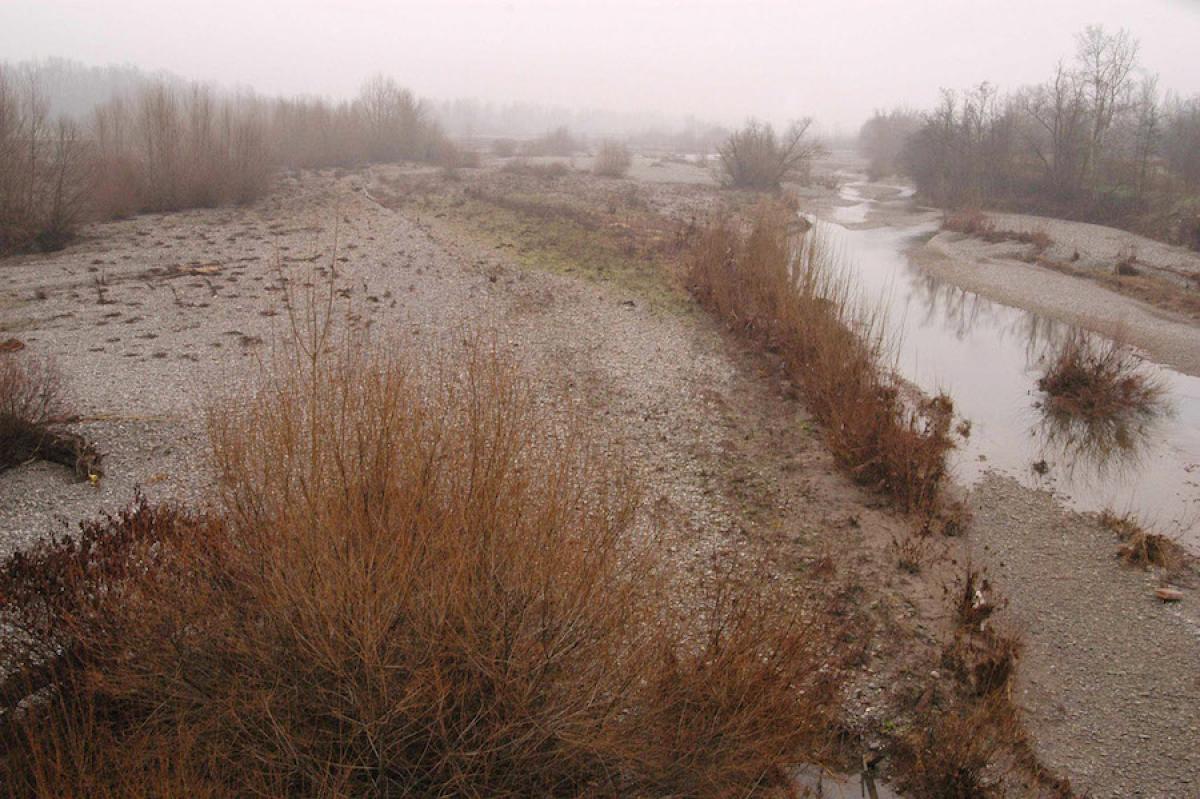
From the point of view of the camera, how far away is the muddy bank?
1342 cm

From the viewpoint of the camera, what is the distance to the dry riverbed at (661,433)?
17.5 feet

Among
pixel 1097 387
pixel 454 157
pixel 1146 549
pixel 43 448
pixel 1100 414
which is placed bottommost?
pixel 1146 549

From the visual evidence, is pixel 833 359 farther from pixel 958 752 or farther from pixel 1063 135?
pixel 1063 135

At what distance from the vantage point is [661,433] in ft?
30.0

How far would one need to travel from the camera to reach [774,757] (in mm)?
3838

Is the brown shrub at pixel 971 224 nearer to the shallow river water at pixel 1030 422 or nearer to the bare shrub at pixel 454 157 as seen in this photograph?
the shallow river water at pixel 1030 422

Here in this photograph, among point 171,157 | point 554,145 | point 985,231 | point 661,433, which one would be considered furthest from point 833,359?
point 554,145

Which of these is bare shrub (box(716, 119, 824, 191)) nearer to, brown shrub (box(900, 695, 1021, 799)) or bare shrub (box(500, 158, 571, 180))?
bare shrub (box(500, 158, 571, 180))

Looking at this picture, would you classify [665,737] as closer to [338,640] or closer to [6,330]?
[338,640]

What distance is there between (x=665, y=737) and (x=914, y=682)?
2.52m

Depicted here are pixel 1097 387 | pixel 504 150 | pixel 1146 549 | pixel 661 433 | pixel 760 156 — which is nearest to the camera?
pixel 1146 549

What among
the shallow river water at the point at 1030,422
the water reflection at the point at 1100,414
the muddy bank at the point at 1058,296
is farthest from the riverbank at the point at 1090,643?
the muddy bank at the point at 1058,296

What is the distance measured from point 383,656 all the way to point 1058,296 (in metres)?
18.0

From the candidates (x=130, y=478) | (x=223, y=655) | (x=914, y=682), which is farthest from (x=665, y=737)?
(x=130, y=478)
